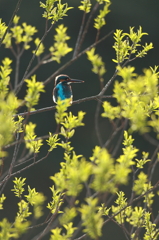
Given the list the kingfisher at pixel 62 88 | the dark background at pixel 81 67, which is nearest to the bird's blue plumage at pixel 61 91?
the kingfisher at pixel 62 88

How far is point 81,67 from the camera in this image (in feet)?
27.8

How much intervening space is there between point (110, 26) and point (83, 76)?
126cm

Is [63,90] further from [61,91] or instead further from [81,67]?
[81,67]

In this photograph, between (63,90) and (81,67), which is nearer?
(63,90)

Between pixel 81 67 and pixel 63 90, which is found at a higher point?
pixel 81 67

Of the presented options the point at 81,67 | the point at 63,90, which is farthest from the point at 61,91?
the point at 81,67

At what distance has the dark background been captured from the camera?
7.91 m

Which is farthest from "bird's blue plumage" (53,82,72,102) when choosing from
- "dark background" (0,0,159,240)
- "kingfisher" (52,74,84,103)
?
"dark background" (0,0,159,240)

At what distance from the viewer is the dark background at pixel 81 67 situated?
25.9 ft

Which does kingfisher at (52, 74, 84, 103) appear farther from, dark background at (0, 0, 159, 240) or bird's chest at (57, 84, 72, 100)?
dark background at (0, 0, 159, 240)

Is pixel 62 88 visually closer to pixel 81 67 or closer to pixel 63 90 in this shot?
pixel 63 90

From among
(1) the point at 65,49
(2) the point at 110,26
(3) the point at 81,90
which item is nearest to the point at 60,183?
(1) the point at 65,49

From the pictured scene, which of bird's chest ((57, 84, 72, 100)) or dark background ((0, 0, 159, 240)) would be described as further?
dark background ((0, 0, 159, 240))

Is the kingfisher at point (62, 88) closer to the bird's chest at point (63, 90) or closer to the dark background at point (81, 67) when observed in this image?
the bird's chest at point (63, 90)
